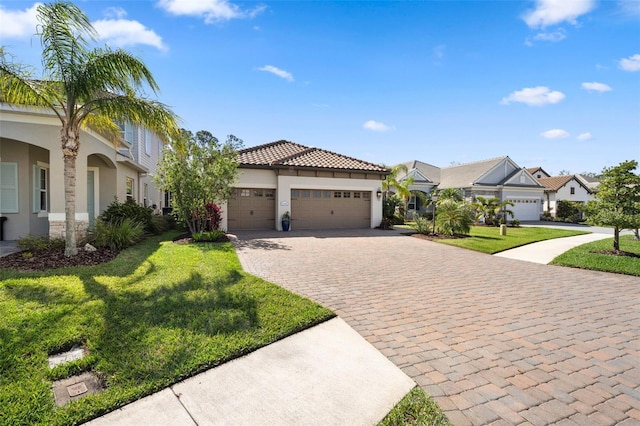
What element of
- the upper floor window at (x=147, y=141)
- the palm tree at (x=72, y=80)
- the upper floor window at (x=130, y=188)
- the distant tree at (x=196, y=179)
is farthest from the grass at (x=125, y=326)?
the upper floor window at (x=147, y=141)

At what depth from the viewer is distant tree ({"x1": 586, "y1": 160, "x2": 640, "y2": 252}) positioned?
35.4 ft

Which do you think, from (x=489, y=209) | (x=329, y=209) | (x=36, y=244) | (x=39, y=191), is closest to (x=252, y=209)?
(x=329, y=209)

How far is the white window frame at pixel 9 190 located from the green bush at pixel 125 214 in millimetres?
2428

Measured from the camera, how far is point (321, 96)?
53.5ft

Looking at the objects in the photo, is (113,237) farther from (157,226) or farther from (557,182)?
(557,182)

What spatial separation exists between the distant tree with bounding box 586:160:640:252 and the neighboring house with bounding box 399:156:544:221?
17755 millimetres

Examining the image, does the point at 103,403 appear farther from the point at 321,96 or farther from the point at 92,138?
the point at 321,96

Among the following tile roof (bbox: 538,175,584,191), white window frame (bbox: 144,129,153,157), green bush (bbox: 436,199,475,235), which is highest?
white window frame (bbox: 144,129,153,157)

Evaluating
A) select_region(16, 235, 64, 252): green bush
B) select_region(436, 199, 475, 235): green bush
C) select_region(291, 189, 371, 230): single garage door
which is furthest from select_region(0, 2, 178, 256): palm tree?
select_region(436, 199, 475, 235): green bush

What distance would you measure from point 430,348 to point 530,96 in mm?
15361

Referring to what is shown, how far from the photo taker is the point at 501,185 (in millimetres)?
29828

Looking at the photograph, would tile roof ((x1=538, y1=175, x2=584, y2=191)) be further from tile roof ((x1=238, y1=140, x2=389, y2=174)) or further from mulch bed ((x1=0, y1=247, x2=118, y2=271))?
mulch bed ((x1=0, y1=247, x2=118, y2=271))

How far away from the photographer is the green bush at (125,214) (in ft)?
41.0

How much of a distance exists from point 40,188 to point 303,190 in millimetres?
11354
